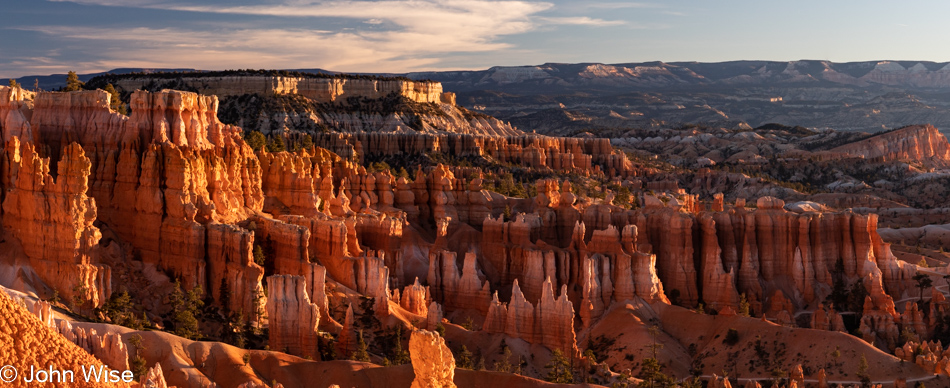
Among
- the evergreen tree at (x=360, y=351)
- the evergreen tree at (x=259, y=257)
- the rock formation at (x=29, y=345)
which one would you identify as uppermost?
the rock formation at (x=29, y=345)

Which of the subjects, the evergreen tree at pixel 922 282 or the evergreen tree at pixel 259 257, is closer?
the evergreen tree at pixel 259 257

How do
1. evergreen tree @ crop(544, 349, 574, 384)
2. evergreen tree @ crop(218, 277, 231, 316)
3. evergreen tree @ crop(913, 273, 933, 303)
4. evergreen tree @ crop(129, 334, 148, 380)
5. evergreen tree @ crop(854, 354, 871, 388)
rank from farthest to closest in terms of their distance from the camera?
evergreen tree @ crop(913, 273, 933, 303)
evergreen tree @ crop(218, 277, 231, 316)
evergreen tree @ crop(854, 354, 871, 388)
evergreen tree @ crop(544, 349, 574, 384)
evergreen tree @ crop(129, 334, 148, 380)

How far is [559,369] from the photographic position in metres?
61.5

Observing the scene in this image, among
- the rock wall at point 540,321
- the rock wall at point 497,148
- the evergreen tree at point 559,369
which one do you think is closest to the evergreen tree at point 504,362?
the rock wall at point 540,321

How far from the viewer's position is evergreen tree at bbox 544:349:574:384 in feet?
186

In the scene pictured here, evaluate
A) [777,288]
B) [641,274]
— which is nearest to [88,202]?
[641,274]

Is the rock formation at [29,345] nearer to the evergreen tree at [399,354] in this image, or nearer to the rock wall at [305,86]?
the evergreen tree at [399,354]

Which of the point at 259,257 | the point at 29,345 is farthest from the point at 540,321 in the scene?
the point at 29,345

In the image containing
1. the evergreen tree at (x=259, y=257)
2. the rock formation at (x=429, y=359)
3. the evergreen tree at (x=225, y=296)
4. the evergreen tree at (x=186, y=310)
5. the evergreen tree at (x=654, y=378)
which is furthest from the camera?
the evergreen tree at (x=259, y=257)

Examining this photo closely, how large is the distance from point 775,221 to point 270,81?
343ft

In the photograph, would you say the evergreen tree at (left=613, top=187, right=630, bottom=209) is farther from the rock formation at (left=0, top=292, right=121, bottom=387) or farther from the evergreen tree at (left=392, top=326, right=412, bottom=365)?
the rock formation at (left=0, top=292, right=121, bottom=387)

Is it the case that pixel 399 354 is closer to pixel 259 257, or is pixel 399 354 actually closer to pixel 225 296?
pixel 225 296

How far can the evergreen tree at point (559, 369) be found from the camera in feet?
186

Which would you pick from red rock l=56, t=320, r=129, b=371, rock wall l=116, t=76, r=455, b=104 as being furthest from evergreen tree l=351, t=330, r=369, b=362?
rock wall l=116, t=76, r=455, b=104
